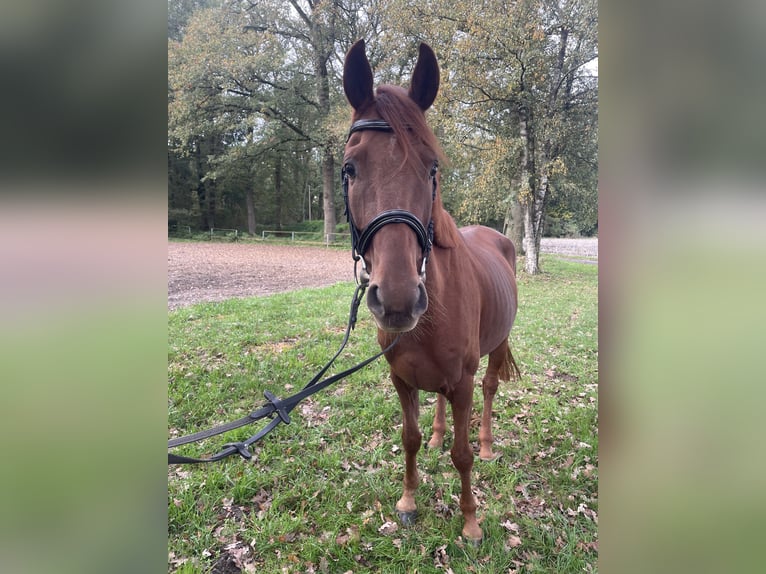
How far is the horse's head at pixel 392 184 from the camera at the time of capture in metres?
1.50

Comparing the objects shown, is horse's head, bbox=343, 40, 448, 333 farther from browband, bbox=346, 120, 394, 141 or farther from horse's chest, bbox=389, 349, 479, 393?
horse's chest, bbox=389, 349, 479, 393

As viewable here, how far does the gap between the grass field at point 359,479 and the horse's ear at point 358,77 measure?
2774mm

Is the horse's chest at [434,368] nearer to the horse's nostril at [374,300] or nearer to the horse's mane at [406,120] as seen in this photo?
the horse's nostril at [374,300]

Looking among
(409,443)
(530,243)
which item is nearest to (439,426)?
(409,443)

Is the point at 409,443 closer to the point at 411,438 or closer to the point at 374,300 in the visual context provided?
the point at 411,438

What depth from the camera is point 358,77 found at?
72.1 inches

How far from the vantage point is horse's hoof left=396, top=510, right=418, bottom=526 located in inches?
103

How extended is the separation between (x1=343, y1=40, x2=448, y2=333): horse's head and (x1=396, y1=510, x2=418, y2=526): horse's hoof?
1.86 meters

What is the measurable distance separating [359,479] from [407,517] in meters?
0.56

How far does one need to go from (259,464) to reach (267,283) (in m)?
8.95

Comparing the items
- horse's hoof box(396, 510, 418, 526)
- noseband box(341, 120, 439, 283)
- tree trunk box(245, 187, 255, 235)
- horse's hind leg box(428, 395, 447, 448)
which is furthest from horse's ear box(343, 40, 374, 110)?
tree trunk box(245, 187, 255, 235)
